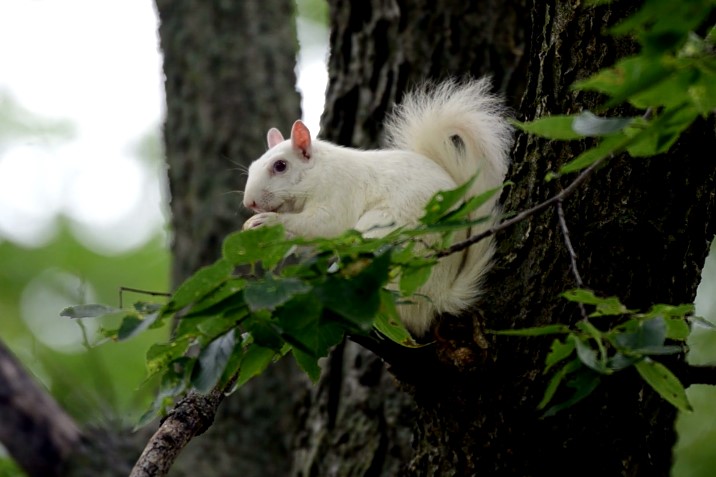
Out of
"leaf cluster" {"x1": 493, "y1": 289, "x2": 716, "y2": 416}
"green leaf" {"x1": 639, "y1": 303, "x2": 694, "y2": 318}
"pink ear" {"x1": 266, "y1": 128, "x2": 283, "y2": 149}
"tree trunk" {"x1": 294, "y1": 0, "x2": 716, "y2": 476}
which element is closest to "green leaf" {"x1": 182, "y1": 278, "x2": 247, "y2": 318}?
"leaf cluster" {"x1": 493, "y1": 289, "x2": 716, "y2": 416}

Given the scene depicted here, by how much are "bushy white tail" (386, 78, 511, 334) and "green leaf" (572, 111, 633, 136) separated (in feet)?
3.50

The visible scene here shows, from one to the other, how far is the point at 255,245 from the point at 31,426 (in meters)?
2.74

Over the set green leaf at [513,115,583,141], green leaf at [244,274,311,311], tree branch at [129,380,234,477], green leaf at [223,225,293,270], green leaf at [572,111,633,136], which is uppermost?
green leaf at [572,111,633,136]

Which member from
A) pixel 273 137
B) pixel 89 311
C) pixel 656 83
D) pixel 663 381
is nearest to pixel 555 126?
pixel 656 83

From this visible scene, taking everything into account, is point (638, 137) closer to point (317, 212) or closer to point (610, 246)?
point (610, 246)

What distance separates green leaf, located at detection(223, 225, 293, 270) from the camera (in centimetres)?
142

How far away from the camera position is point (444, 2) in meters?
3.59

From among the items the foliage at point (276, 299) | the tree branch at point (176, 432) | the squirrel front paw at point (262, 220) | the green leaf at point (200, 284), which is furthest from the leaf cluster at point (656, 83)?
the squirrel front paw at point (262, 220)

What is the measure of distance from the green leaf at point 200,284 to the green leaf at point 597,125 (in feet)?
1.83

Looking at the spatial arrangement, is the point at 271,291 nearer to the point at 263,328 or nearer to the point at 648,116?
the point at 263,328

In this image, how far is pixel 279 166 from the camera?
302 cm

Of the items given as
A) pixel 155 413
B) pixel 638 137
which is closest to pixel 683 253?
pixel 638 137

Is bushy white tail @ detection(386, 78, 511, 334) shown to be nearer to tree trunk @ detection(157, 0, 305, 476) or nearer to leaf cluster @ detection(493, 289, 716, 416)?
leaf cluster @ detection(493, 289, 716, 416)

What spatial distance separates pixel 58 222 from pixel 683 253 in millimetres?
7015
